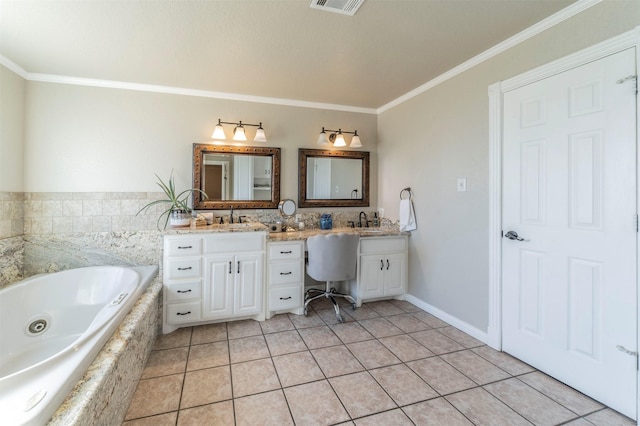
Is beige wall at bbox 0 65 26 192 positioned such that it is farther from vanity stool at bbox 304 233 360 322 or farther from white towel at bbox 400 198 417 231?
white towel at bbox 400 198 417 231

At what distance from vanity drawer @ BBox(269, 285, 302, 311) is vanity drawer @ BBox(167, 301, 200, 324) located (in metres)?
0.67

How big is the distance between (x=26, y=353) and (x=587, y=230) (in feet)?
12.1

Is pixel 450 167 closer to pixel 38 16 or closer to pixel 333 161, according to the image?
pixel 333 161

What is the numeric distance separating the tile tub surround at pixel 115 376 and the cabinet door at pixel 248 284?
0.71 meters

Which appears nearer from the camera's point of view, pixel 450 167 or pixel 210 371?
pixel 210 371

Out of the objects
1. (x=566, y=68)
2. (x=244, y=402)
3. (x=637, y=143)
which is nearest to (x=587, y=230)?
(x=637, y=143)

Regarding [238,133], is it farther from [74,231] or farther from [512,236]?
[512,236]

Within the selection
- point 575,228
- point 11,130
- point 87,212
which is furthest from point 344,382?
point 11,130

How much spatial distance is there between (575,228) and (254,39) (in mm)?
2466

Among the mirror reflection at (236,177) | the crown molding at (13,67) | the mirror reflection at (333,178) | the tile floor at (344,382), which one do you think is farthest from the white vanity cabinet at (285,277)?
the crown molding at (13,67)

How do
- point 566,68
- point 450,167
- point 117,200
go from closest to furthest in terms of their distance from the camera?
point 566,68
point 450,167
point 117,200

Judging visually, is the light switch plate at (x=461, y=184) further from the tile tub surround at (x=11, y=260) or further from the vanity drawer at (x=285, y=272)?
the tile tub surround at (x=11, y=260)

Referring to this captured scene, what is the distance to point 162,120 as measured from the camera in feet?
9.96

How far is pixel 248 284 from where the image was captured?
109 inches
